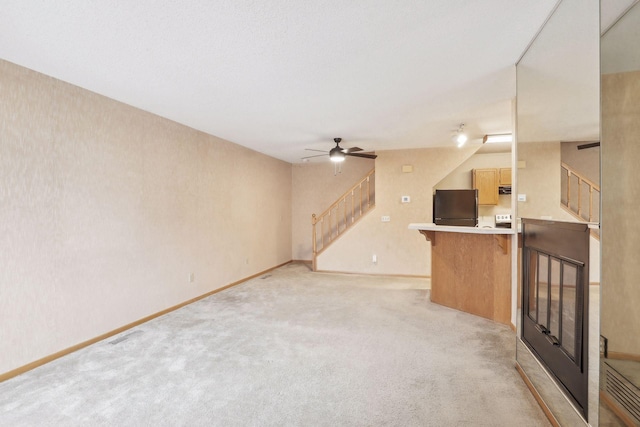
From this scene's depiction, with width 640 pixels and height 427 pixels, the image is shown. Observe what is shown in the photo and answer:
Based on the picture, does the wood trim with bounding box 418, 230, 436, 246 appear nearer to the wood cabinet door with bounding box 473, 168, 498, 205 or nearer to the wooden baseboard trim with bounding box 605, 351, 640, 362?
the wood cabinet door with bounding box 473, 168, 498, 205

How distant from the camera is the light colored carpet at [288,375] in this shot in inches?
79.4

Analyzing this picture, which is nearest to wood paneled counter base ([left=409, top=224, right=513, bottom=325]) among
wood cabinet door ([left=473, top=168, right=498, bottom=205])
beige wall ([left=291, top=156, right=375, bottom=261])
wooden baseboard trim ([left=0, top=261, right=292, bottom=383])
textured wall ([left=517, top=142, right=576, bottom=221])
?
textured wall ([left=517, top=142, right=576, bottom=221])

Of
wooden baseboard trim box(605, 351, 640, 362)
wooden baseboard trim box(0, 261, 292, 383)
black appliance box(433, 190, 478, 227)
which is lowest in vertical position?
wooden baseboard trim box(0, 261, 292, 383)

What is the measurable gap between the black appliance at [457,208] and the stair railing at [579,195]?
2.58 meters

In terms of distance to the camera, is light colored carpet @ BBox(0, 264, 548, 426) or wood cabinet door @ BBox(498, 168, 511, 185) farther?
wood cabinet door @ BBox(498, 168, 511, 185)

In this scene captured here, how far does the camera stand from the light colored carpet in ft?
6.62

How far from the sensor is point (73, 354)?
9.67 feet

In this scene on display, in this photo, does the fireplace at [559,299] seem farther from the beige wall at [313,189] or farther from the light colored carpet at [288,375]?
the beige wall at [313,189]

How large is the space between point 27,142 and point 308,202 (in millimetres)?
5949

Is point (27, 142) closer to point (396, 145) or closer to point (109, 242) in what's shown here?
point (109, 242)

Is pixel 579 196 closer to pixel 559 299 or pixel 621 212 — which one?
pixel 621 212

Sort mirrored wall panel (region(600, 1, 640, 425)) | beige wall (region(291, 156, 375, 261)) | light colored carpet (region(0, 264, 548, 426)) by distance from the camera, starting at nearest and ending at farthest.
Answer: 1. mirrored wall panel (region(600, 1, 640, 425))
2. light colored carpet (region(0, 264, 548, 426))
3. beige wall (region(291, 156, 375, 261))

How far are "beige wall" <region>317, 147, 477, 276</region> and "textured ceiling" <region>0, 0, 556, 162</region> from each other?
2.22 meters

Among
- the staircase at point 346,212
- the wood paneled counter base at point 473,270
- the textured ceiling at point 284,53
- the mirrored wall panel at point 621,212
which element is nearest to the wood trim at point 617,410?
the mirrored wall panel at point 621,212
